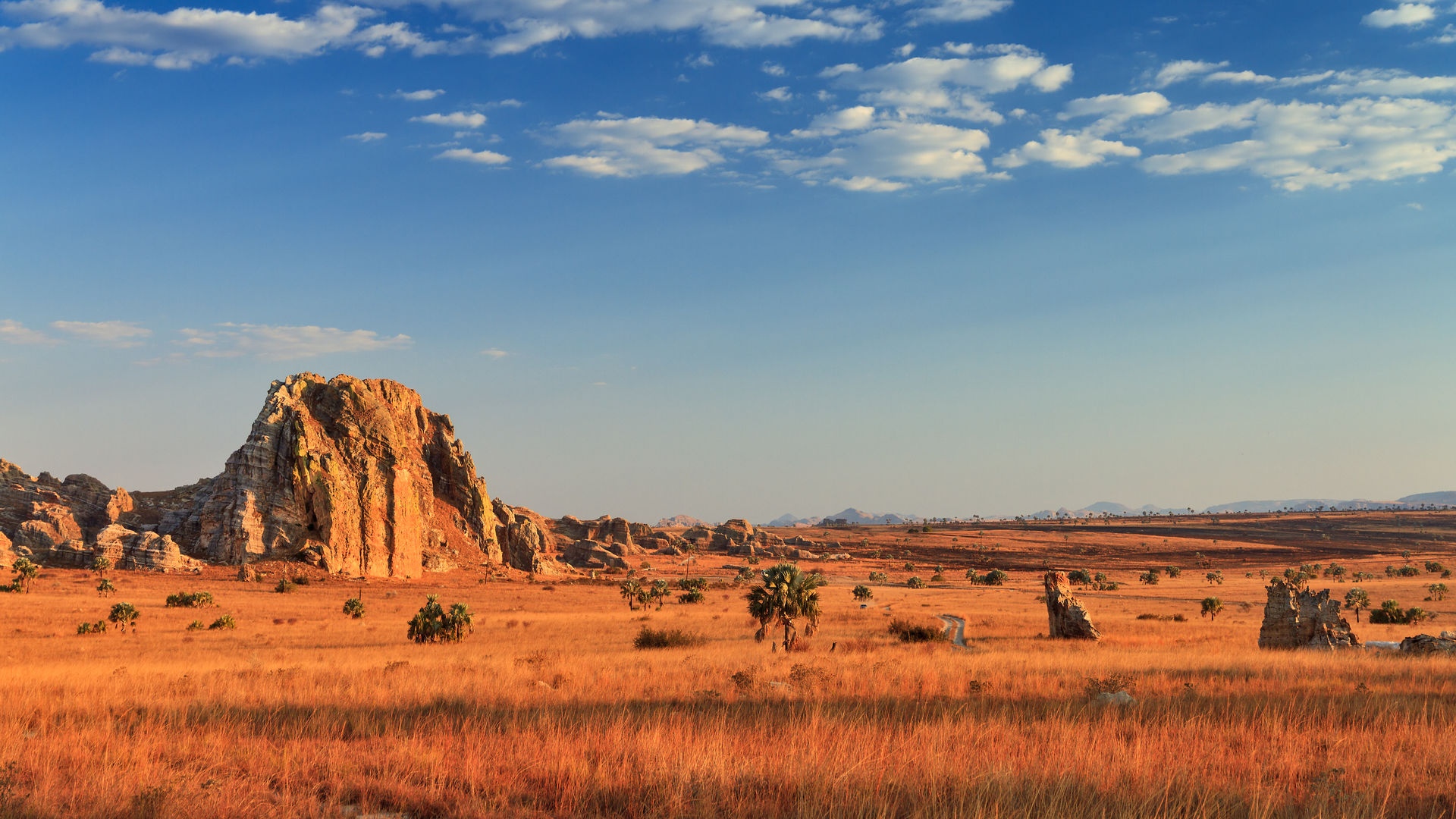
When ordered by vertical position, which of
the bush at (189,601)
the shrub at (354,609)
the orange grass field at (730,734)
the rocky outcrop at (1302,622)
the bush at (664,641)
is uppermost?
the orange grass field at (730,734)

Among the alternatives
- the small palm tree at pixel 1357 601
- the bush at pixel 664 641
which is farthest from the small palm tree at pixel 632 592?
the small palm tree at pixel 1357 601

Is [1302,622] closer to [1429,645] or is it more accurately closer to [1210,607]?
[1429,645]

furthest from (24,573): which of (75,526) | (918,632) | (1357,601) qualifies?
(1357,601)

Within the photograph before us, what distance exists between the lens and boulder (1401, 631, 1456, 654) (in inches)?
896

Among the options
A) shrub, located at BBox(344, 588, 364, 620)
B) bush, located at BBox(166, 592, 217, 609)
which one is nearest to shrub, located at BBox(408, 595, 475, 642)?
shrub, located at BBox(344, 588, 364, 620)

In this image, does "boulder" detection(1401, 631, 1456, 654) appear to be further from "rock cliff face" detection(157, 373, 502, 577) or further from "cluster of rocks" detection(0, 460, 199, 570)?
"cluster of rocks" detection(0, 460, 199, 570)

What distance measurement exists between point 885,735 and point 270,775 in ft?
22.1

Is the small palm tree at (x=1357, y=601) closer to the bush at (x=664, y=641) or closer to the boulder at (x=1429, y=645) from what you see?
the boulder at (x=1429, y=645)

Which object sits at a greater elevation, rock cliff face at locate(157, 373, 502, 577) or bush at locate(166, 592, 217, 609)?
rock cliff face at locate(157, 373, 502, 577)

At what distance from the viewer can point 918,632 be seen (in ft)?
117

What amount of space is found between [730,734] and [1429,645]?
2482 centimetres

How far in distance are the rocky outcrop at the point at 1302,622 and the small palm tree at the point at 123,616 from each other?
50637 mm

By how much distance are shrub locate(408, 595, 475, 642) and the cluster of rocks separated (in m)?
51.9

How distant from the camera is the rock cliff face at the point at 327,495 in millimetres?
78812
